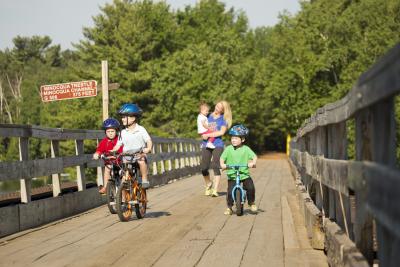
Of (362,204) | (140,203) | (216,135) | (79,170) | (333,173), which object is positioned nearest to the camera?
(362,204)

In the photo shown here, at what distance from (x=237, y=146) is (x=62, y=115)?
50.6 meters

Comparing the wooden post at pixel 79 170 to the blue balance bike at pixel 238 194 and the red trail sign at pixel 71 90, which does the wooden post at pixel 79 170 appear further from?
the red trail sign at pixel 71 90

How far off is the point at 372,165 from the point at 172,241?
423 centimetres

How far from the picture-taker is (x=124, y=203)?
934 centimetres

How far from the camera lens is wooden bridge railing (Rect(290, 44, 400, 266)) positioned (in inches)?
113

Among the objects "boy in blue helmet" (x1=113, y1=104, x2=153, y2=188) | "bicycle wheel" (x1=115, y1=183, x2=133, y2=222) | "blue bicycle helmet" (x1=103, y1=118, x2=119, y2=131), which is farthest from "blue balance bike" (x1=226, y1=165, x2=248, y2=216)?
"blue bicycle helmet" (x1=103, y1=118, x2=119, y2=131)

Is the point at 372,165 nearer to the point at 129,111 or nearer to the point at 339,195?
the point at 339,195

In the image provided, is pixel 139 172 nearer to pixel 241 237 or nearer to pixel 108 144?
pixel 108 144

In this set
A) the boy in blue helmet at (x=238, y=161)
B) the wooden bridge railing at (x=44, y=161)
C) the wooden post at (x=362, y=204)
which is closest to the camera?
the wooden post at (x=362, y=204)

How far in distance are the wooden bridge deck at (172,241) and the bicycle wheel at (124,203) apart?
0.15 metres

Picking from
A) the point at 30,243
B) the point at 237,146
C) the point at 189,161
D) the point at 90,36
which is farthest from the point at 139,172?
the point at 90,36

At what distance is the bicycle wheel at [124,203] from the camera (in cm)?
912

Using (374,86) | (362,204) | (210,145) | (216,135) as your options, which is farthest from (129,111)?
(374,86)

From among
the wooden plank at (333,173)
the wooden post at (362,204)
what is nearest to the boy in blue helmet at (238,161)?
the wooden plank at (333,173)
